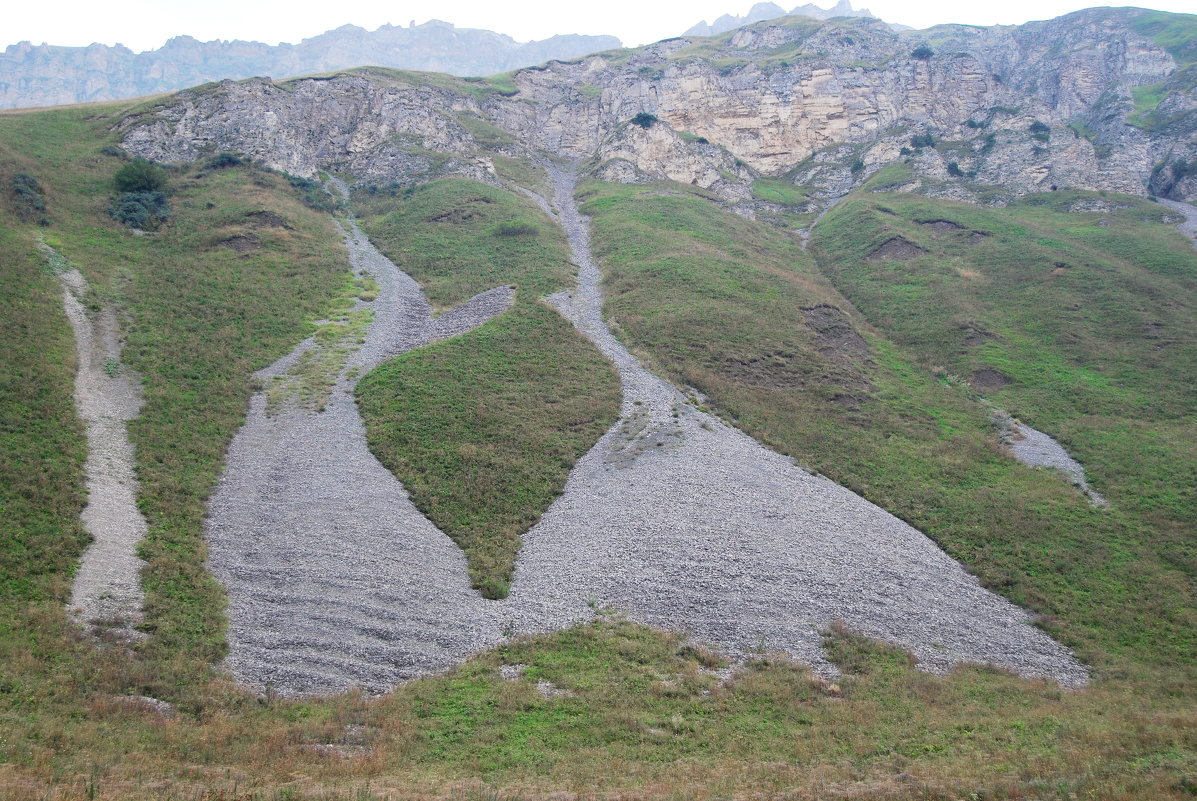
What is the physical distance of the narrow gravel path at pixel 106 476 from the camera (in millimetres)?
18469

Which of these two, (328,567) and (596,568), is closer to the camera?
(328,567)

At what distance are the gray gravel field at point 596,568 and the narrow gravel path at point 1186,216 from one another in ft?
240

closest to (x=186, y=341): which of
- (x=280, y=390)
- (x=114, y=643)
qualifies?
(x=280, y=390)

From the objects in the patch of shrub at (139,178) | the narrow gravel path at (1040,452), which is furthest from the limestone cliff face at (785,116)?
the narrow gravel path at (1040,452)

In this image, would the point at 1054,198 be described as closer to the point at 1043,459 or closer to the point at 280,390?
the point at 1043,459

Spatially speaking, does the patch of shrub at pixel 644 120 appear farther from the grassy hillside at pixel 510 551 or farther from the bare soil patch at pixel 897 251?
the grassy hillside at pixel 510 551

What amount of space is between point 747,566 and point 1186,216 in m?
94.5

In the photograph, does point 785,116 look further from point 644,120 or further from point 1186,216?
point 1186,216

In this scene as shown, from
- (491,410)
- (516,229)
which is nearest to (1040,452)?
(491,410)

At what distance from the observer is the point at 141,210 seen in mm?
53781

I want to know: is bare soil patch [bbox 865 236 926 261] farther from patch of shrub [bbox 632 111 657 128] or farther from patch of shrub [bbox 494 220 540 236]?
patch of shrub [bbox 632 111 657 128]

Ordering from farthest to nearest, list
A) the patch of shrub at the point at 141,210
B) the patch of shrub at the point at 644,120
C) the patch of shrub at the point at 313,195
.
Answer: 1. the patch of shrub at the point at 644,120
2. the patch of shrub at the point at 313,195
3. the patch of shrub at the point at 141,210

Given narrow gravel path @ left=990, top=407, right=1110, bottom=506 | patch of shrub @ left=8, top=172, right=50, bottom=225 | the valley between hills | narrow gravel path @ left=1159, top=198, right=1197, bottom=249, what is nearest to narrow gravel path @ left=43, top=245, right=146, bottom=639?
the valley between hills

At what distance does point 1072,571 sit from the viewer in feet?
81.7
